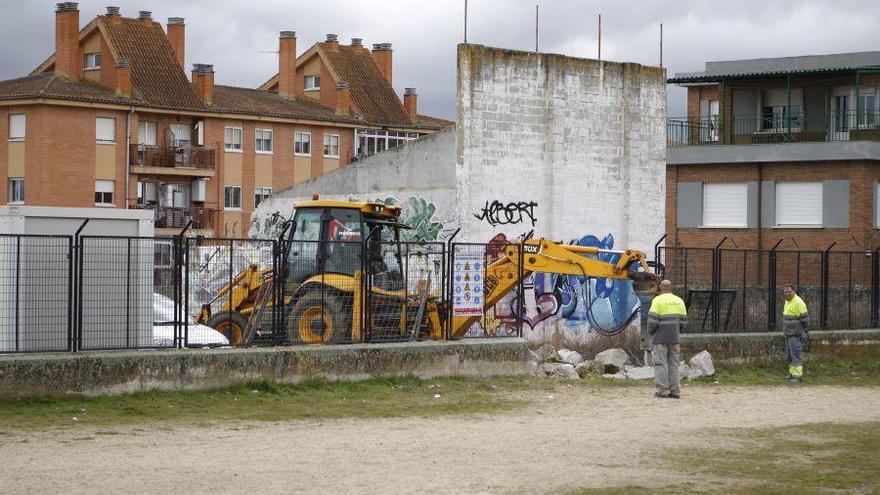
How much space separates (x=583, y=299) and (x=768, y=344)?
A: 12.7 feet

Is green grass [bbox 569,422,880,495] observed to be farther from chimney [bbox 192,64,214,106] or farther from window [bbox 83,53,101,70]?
window [bbox 83,53,101,70]

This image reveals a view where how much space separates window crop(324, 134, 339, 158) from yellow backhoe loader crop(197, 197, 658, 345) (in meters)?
47.4

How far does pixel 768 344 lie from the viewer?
2766 centimetres

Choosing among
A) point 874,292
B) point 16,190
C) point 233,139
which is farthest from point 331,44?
point 874,292

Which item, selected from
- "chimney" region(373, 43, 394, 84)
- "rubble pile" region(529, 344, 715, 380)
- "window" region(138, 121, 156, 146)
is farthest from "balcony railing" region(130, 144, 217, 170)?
"rubble pile" region(529, 344, 715, 380)

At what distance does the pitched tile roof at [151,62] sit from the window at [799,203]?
105 ft

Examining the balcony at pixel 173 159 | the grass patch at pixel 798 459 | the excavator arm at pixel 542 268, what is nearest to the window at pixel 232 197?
the balcony at pixel 173 159

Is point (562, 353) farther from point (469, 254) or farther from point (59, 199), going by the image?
point (59, 199)

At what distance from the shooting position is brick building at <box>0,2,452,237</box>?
6197 cm

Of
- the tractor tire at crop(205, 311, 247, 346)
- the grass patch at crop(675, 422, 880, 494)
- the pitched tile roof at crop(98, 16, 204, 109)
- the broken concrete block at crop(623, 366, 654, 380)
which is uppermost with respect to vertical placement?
the pitched tile roof at crop(98, 16, 204, 109)

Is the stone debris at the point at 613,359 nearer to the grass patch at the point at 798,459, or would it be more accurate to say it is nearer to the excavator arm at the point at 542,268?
the excavator arm at the point at 542,268

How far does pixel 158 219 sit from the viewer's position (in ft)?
212

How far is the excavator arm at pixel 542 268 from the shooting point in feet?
78.2

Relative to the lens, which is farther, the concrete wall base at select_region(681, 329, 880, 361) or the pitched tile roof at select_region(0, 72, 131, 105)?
the pitched tile roof at select_region(0, 72, 131, 105)
